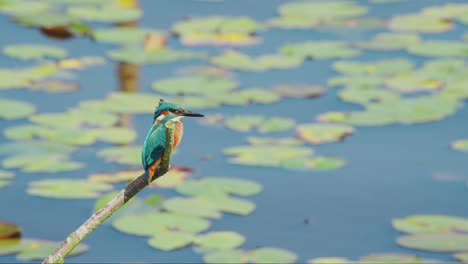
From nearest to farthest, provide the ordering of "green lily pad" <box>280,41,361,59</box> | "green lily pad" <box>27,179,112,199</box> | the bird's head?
the bird's head
"green lily pad" <box>27,179,112,199</box>
"green lily pad" <box>280,41,361,59</box>

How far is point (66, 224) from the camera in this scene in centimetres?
488

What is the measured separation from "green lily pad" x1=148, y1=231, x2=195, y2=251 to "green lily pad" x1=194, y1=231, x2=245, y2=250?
4 cm

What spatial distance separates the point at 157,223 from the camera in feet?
15.8

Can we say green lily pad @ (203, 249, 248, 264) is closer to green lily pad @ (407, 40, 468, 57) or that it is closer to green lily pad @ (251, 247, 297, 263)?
green lily pad @ (251, 247, 297, 263)

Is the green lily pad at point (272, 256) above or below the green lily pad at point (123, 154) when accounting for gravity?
below

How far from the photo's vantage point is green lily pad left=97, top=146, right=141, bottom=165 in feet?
17.7

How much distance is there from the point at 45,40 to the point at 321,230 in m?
2.88

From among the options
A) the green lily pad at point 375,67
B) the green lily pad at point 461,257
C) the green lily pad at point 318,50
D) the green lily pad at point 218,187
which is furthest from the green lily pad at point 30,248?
the green lily pad at point 318,50

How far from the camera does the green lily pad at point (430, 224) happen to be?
480cm

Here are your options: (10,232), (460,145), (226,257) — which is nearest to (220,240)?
(226,257)

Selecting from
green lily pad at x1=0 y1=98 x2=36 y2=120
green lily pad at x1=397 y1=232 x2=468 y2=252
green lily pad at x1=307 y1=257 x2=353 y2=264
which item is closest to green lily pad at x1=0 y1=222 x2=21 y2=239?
green lily pad at x1=307 y1=257 x2=353 y2=264

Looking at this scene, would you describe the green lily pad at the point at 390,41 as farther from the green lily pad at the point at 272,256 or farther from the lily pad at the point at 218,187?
the green lily pad at the point at 272,256

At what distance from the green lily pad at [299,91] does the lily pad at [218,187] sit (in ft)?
3.87

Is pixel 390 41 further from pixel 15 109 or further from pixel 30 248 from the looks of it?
→ pixel 30 248
